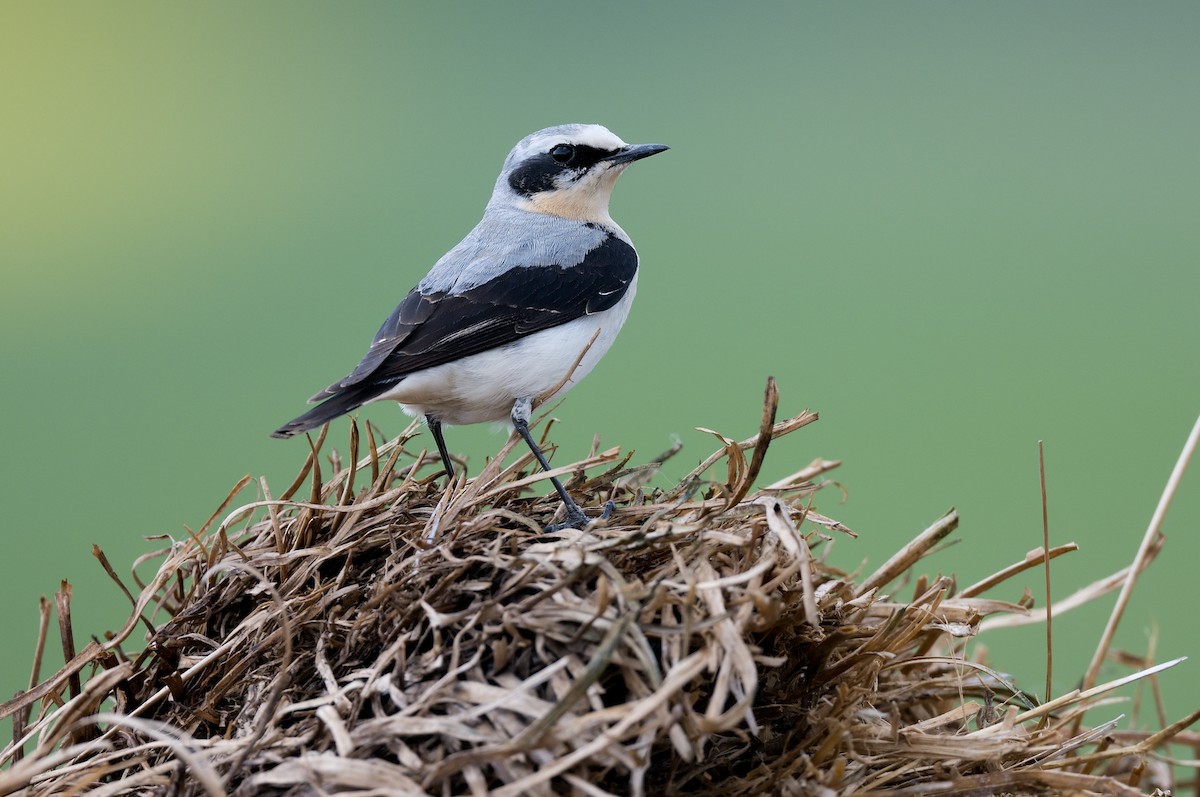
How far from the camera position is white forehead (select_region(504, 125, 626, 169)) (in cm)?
375

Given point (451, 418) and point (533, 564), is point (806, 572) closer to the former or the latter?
point (533, 564)

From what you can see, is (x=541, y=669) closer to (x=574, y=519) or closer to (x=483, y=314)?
(x=574, y=519)

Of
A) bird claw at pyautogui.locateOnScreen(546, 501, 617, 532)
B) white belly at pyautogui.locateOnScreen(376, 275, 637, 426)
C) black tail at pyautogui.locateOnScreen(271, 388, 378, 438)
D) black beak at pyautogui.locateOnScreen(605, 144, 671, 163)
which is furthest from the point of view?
black beak at pyautogui.locateOnScreen(605, 144, 671, 163)

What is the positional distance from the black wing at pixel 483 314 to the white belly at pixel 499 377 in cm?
3

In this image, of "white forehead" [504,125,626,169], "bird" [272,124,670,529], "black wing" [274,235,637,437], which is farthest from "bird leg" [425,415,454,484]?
"white forehead" [504,125,626,169]

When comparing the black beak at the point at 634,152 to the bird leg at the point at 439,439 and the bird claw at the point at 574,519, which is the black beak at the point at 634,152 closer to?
the bird leg at the point at 439,439

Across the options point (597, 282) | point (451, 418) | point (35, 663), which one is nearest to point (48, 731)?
point (35, 663)

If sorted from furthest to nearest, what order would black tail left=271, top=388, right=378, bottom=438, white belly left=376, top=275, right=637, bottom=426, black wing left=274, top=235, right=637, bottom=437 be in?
white belly left=376, top=275, right=637, bottom=426
black wing left=274, top=235, right=637, bottom=437
black tail left=271, top=388, right=378, bottom=438

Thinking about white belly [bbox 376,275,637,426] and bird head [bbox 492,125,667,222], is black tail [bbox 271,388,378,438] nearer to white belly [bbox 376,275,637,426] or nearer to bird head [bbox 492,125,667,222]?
white belly [bbox 376,275,637,426]

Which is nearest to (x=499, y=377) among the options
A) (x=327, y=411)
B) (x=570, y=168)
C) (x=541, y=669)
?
(x=327, y=411)

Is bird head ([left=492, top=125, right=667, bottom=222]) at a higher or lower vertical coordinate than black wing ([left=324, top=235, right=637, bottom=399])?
higher

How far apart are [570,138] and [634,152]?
0.79ft

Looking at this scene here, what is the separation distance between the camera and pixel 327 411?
9.62ft

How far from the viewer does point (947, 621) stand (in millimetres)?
2562
